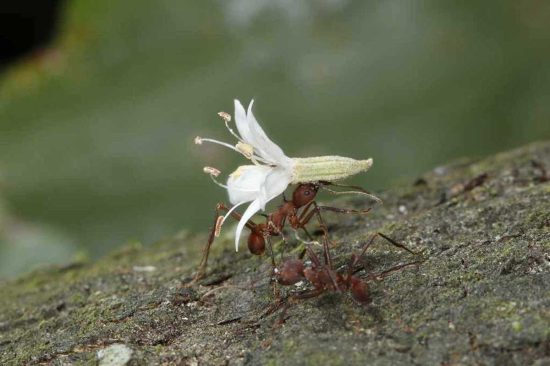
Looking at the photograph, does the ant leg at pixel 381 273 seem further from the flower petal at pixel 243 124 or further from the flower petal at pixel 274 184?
the flower petal at pixel 243 124

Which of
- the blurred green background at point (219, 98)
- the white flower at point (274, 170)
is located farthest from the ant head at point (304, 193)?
the blurred green background at point (219, 98)

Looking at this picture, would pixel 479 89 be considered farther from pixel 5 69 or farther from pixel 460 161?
pixel 5 69

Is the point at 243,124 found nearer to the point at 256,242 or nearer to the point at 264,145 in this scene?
the point at 264,145

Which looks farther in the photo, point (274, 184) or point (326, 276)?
point (274, 184)

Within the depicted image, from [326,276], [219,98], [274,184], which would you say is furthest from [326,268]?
[219,98]

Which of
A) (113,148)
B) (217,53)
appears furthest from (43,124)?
(217,53)

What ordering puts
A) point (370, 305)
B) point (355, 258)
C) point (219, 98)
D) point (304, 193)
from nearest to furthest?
point (370, 305)
point (355, 258)
point (304, 193)
point (219, 98)
